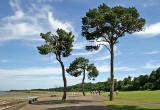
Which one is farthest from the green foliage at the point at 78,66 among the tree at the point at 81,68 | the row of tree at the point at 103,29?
the row of tree at the point at 103,29

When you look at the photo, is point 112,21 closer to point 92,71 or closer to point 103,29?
point 103,29

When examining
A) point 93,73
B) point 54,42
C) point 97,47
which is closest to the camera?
point 54,42

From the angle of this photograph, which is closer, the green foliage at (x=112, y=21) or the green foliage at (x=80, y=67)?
the green foliage at (x=112, y=21)

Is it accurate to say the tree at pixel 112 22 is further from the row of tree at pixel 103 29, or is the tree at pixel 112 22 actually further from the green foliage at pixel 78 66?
the green foliage at pixel 78 66

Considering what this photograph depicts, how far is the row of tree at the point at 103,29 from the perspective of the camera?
36250mm

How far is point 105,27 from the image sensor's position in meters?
37.6

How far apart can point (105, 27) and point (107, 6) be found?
11.7 ft

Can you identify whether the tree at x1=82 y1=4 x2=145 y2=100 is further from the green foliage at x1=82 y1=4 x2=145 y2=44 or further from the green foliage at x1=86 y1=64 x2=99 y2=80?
the green foliage at x1=86 y1=64 x2=99 y2=80

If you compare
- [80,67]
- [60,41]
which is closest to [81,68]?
[80,67]

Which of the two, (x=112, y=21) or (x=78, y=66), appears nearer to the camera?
(x=112, y=21)

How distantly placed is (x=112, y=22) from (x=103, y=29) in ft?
6.63

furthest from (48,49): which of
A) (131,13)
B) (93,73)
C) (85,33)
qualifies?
(93,73)

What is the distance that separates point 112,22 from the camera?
36.8 m

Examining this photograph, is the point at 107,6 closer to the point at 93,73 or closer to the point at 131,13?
the point at 131,13
